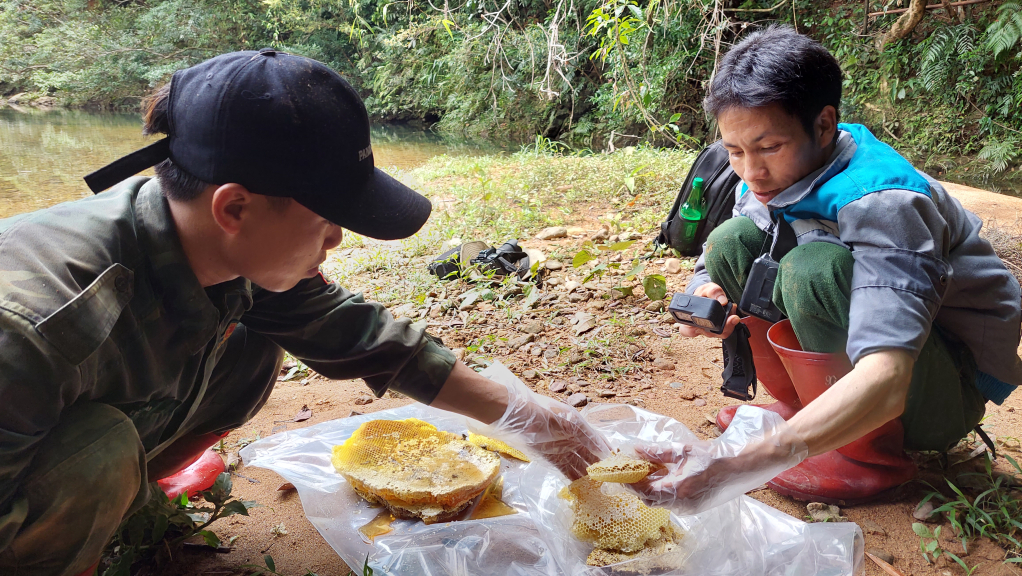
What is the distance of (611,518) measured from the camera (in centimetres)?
146

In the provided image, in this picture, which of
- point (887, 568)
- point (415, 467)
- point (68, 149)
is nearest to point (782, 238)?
point (887, 568)

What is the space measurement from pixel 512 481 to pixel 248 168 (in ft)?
3.38

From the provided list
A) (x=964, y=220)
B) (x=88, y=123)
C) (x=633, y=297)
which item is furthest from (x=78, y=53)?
(x=964, y=220)

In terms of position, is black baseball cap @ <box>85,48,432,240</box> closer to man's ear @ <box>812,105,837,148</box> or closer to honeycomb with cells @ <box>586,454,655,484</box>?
honeycomb with cells @ <box>586,454,655,484</box>

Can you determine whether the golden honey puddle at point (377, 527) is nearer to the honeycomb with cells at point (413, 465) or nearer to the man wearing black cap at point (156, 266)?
the honeycomb with cells at point (413, 465)

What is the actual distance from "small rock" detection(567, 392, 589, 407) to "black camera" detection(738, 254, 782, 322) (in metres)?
0.64

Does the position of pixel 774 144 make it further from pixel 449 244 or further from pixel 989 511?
pixel 449 244

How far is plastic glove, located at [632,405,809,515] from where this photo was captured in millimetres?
1291

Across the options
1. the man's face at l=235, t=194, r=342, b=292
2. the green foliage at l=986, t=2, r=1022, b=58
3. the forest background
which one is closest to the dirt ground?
the man's face at l=235, t=194, r=342, b=292

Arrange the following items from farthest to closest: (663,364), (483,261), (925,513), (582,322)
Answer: (483,261) < (582,322) < (663,364) < (925,513)

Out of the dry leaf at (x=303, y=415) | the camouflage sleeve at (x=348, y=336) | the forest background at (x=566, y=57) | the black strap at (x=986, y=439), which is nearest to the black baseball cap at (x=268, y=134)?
the camouflage sleeve at (x=348, y=336)

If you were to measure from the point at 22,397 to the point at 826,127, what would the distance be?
67.0 inches

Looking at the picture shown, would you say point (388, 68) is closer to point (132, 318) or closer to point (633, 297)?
point (633, 297)

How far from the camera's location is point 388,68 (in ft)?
49.0
